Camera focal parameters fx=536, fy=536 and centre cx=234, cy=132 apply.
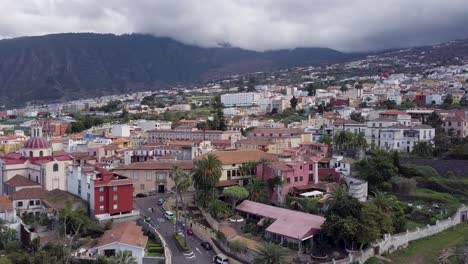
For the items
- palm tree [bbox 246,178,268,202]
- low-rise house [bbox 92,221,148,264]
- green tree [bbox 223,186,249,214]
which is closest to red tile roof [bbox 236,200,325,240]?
green tree [bbox 223,186,249,214]

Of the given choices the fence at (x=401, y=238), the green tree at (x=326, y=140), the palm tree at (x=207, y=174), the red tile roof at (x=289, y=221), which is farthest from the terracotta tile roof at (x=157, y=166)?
the fence at (x=401, y=238)

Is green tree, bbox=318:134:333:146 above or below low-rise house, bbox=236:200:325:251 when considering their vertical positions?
above

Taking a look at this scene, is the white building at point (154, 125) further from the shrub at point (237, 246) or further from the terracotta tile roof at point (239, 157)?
the shrub at point (237, 246)

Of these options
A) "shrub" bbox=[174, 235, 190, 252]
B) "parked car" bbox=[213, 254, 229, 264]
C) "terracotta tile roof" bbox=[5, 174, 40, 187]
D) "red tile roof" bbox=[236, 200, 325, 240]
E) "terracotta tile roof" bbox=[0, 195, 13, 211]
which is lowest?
"parked car" bbox=[213, 254, 229, 264]

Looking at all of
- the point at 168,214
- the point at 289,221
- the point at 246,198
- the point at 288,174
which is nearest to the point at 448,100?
the point at 288,174

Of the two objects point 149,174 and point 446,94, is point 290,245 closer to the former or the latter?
point 149,174

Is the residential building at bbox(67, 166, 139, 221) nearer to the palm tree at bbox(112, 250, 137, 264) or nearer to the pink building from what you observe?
the palm tree at bbox(112, 250, 137, 264)

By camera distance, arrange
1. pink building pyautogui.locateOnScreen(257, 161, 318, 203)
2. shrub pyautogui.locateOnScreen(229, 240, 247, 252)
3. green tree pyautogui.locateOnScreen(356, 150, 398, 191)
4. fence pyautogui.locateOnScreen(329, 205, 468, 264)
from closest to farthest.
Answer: fence pyautogui.locateOnScreen(329, 205, 468, 264) < shrub pyautogui.locateOnScreen(229, 240, 247, 252) < pink building pyautogui.locateOnScreen(257, 161, 318, 203) < green tree pyautogui.locateOnScreen(356, 150, 398, 191)
